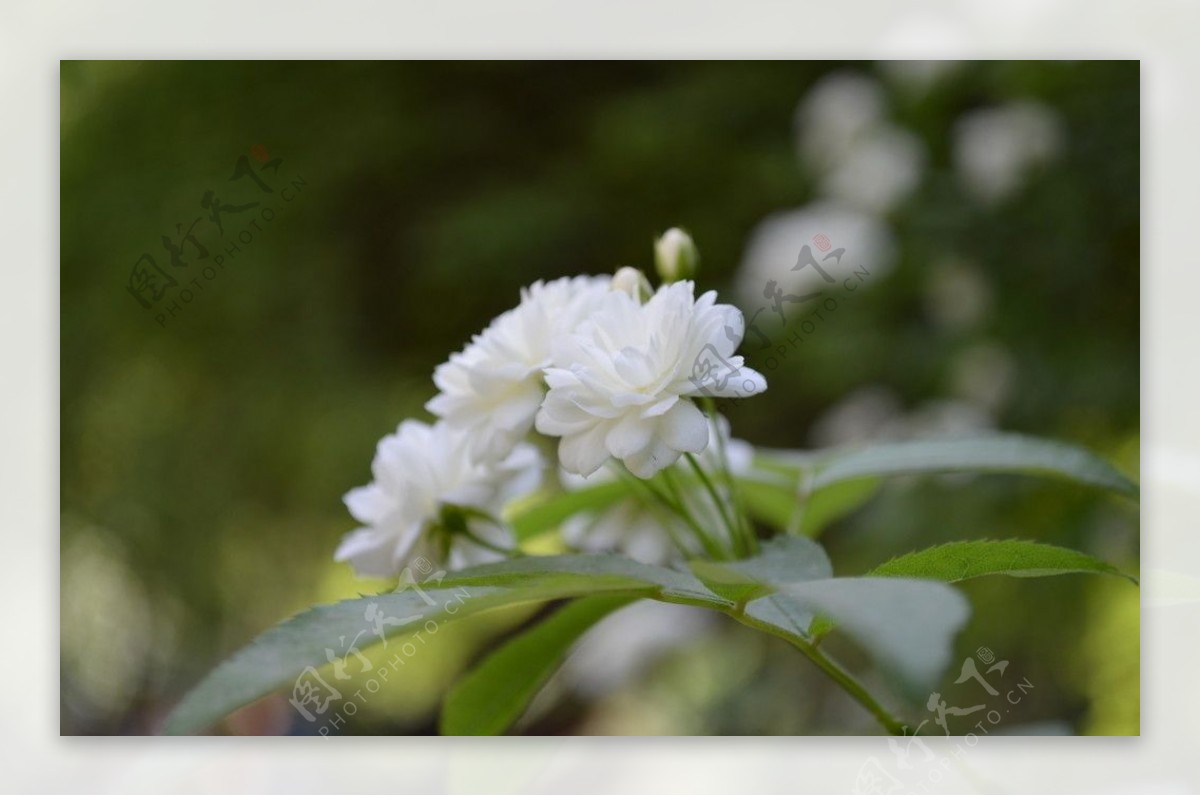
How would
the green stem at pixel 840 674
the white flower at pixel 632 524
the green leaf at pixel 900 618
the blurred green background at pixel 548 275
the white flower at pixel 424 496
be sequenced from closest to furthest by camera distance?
the green leaf at pixel 900 618 < the green stem at pixel 840 674 < the white flower at pixel 424 496 < the white flower at pixel 632 524 < the blurred green background at pixel 548 275

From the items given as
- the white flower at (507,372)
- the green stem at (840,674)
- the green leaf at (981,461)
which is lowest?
the green stem at (840,674)

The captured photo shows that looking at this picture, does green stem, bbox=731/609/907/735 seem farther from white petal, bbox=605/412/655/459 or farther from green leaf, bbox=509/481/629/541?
green leaf, bbox=509/481/629/541

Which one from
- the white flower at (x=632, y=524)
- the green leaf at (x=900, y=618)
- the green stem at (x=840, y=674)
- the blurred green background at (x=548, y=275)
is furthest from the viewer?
the blurred green background at (x=548, y=275)

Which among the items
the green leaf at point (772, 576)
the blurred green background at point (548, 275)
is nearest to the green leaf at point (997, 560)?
the green leaf at point (772, 576)

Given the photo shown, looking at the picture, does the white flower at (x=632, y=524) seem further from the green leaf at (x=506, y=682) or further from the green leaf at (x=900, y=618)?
the green leaf at (x=900, y=618)

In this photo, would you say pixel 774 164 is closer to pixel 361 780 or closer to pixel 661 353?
pixel 361 780
